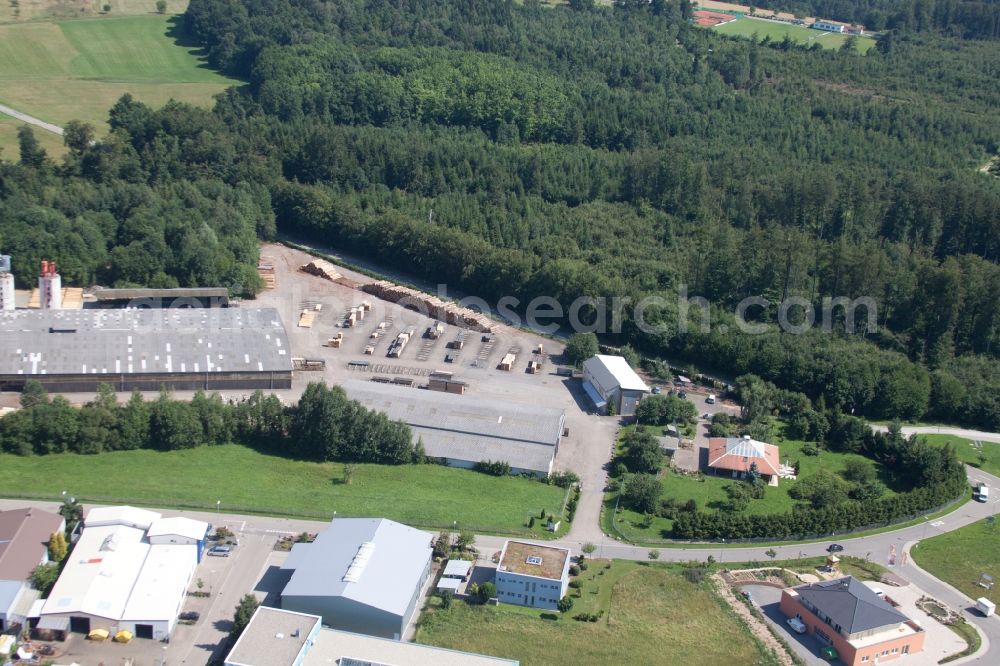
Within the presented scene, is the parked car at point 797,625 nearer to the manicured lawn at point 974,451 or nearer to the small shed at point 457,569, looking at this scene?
the small shed at point 457,569

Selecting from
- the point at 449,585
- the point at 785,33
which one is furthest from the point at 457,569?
the point at 785,33

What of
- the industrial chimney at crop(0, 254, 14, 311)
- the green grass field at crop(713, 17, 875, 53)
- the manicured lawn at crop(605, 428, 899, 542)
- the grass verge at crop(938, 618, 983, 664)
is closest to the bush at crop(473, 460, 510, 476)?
the manicured lawn at crop(605, 428, 899, 542)

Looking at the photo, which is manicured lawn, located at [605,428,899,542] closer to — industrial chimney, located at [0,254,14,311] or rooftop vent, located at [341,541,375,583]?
rooftop vent, located at [341,541,375,583]

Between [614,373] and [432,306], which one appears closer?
[614,373]

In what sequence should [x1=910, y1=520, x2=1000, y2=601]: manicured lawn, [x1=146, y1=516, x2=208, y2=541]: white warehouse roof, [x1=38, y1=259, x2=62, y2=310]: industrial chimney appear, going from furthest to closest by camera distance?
[x1=38, y1=259, x2=62, y2=310]: industrial chimney → [x1=910, y1=520, x2=1000, y2=601]: manicured lawn → [x1=146, y1=516, x2=208, y2=541]: white warehouse roof

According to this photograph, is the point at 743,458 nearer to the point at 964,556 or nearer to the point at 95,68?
the point at 964,556

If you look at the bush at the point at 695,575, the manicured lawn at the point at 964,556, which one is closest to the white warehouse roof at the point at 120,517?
the bush at the point at 695,575
